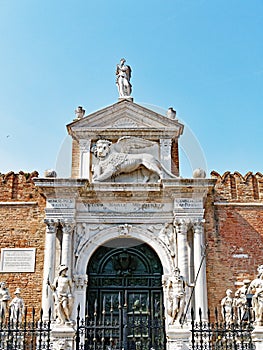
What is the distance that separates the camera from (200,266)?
11664mm

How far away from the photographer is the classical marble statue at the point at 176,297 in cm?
1081

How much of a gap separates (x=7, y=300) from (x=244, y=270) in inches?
219

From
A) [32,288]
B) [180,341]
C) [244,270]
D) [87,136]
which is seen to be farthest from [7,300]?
[244,270]

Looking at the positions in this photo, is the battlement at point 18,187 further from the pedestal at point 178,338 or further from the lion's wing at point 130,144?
the pedestal at point 178,338

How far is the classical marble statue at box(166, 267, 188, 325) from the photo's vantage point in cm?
1081

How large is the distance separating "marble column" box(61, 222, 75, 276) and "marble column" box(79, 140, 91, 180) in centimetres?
144

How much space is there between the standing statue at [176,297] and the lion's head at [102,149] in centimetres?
381

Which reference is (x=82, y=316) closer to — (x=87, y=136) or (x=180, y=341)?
(x=180, y=341)

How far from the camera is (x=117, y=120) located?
1402 centimetres

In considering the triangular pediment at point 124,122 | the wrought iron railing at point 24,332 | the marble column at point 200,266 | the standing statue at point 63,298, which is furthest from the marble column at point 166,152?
the wrought iron railing at point 24,332

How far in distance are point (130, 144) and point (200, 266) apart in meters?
3.70

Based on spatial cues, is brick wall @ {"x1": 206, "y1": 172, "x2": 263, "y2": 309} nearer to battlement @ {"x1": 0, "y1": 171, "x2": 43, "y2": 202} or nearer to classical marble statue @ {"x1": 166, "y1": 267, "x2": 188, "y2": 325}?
classical marble statue @ {"x1": 166, "y1": 267, "x2": 188, "y2": 325}

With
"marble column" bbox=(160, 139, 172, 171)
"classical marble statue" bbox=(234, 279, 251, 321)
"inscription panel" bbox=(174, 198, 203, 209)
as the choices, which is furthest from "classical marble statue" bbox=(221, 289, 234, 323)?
"marble column" bbox=(160, 139, 172, 171)

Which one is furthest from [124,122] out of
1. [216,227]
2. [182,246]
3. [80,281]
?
[80,281]
